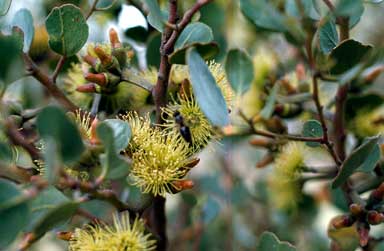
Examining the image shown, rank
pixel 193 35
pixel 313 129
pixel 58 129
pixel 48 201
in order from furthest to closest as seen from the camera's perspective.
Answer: pixel 313 129 → pixel 193 35 → pixel 48 201 → pixel 58 129

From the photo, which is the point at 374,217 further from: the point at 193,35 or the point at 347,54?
the point at 193,35

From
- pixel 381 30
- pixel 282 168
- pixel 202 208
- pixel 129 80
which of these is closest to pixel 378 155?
pixel 282 168

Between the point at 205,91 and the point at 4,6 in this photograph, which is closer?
the point at 205,91

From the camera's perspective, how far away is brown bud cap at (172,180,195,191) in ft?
2.91

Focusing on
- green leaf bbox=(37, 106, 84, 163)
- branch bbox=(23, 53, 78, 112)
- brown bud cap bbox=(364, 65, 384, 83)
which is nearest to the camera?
green leaf bbox=(37, 106, 84, 163)

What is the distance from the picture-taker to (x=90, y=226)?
0.89 m

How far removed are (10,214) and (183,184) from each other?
287 millimetres

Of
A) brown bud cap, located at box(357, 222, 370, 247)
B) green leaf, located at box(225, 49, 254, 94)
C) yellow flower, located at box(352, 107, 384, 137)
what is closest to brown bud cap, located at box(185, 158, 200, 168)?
green leaf, located at box(225, 49, 254, 94)

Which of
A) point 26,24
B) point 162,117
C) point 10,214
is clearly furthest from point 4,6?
point 10,214

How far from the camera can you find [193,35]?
0.86 meters

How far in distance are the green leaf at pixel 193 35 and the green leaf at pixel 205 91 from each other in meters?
0.04

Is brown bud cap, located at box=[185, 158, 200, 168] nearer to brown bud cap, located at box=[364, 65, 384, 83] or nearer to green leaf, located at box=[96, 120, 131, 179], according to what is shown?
green leaf, located at box=[96, 120, 131, 179]

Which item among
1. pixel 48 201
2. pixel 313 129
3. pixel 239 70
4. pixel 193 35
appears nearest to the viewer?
pixel 48 201

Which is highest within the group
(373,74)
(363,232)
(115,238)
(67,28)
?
(67,28)
